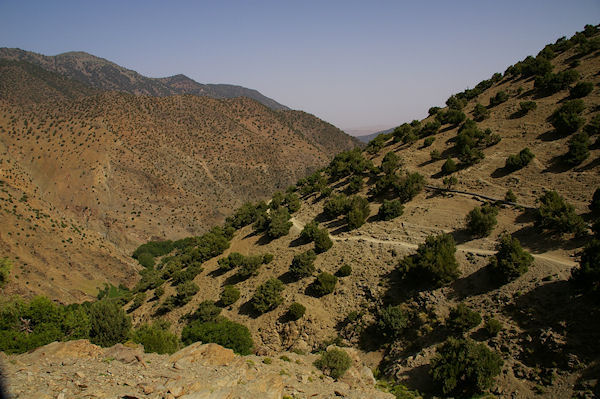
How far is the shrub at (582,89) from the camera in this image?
1275 inches

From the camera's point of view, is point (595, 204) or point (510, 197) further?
point (510, 197)

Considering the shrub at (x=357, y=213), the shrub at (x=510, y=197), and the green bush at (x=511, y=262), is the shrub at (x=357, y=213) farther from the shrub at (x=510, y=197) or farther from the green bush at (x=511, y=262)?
the green bush at (x=511, y=262)

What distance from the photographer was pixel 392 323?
2044 centimetres

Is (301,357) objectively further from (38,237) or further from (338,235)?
(38,237)

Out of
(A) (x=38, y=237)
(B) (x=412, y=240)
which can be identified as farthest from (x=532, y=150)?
(A) (x=38, y=237)

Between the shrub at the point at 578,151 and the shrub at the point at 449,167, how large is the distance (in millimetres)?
9200

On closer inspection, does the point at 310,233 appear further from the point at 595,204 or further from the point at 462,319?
the point at 595,204

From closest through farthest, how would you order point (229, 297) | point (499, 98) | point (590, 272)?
point (590, 272) → point (229, 297) → point (499, 98)

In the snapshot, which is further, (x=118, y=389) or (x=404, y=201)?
(x=404, y=201)

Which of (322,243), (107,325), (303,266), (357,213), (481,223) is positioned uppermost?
(481,223)

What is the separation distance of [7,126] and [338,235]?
312 ft

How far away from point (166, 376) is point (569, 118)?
3871 cm

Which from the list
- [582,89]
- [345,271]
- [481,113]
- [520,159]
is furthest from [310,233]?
[582,89]

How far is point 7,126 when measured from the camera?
80.1 metres
